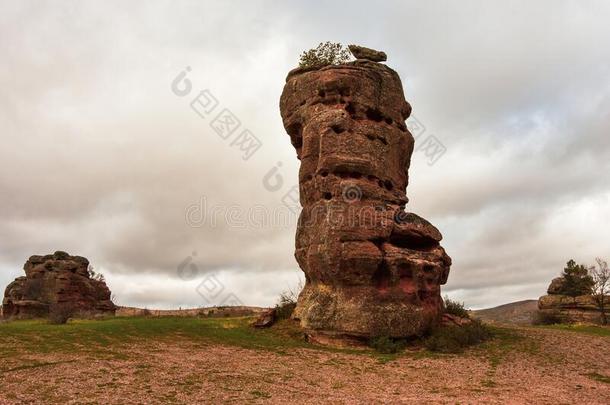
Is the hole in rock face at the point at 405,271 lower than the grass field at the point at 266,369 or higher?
higher

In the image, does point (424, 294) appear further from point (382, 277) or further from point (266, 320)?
point (266, 320)

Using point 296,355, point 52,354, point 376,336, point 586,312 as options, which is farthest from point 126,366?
point 586,312

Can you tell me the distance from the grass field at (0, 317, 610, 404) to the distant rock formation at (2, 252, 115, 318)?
118 ft

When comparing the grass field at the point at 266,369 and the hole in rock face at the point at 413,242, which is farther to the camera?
the hole in rock face at the point at 413,242

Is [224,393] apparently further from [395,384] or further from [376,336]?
[376,336]

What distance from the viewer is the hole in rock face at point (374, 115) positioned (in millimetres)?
31062

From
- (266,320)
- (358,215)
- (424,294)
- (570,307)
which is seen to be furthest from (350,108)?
(570,307)

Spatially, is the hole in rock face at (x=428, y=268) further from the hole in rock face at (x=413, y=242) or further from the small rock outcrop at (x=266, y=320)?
the small rock outcrop at (x=266, y=320)

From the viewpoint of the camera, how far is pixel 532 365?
21.7 m

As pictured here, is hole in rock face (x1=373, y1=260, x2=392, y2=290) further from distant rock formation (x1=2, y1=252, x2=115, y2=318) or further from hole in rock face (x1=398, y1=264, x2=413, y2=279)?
distant rock formation (x1=2, y1=252, x2=115, y2=318)

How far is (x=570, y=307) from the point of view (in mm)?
57906

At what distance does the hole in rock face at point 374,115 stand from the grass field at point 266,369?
15.2 meters

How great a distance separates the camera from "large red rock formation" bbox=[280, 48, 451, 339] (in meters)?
26.1

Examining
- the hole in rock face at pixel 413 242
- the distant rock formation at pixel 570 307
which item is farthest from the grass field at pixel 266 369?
the distant rock formation at pixel 570 307
